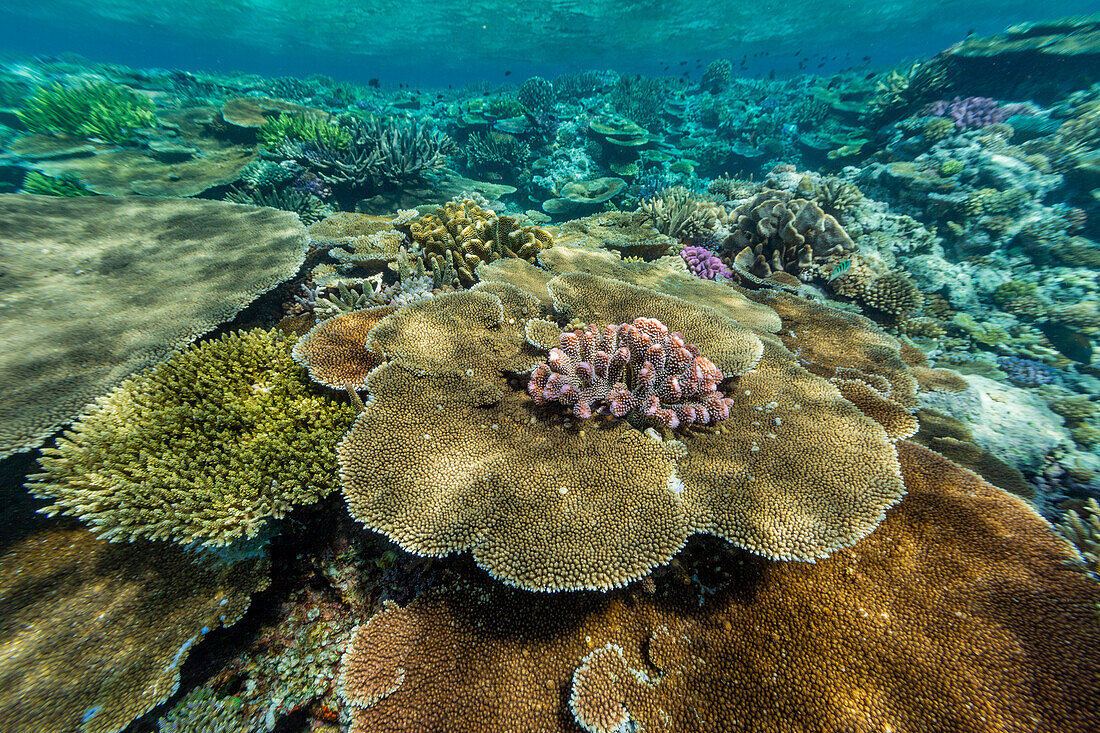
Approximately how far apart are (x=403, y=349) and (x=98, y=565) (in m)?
2.37

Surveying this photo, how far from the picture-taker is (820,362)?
153 inches

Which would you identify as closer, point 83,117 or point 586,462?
point 586,462

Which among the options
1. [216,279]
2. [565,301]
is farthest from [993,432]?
[216,279]

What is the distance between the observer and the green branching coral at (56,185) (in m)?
7.80

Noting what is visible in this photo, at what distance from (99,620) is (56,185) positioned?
10.8 meters

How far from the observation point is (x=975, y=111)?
13.1 meters

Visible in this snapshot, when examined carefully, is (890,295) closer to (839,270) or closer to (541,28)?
(839,270)

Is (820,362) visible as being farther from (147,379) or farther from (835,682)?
(147,379)

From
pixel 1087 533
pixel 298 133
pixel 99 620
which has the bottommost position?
pixel 1087 533

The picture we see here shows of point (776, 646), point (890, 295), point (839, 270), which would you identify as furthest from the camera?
point (890, 295)

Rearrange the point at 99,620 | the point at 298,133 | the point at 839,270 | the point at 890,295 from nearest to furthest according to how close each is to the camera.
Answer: the point at 99,620
the point at 839,270
the point at 890,295
the point at 298,133

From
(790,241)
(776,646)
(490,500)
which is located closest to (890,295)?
(790,241)

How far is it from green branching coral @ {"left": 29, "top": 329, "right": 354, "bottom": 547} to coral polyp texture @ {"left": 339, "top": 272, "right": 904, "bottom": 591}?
0.55m

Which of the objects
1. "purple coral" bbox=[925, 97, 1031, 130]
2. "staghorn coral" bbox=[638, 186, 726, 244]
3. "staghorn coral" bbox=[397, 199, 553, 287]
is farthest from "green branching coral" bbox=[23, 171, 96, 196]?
"purple coral" bbox=[925, 97, 1031, 130]
